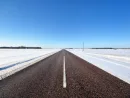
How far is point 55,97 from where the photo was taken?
Result: 3.84 meters

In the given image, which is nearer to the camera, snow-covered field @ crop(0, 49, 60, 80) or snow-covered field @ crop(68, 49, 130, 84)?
snow-covered field @ crop(68, 49, 130, 84)

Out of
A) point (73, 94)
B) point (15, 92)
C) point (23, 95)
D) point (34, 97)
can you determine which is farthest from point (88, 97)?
point (15, 92)

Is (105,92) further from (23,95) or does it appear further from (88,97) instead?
(23,95)

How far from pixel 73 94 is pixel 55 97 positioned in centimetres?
65

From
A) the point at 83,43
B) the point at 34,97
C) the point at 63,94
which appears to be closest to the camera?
the point at 34,97

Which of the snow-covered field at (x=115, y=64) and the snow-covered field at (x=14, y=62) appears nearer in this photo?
the snow-covered field at (x=115, y=64)

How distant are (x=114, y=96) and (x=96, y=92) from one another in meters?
0.62

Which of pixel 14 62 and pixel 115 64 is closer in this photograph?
pixel 115 64

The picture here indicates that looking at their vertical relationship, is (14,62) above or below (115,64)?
above

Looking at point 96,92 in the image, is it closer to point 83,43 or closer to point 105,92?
point 105,92

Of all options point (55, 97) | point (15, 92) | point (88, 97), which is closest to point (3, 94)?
point (15, 92)

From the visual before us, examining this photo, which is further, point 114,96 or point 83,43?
point 83,43

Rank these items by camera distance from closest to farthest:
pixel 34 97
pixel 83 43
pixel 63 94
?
pixel 34 97, pixel 63 94, pixel 83 43

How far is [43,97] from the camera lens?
12.6 ft
